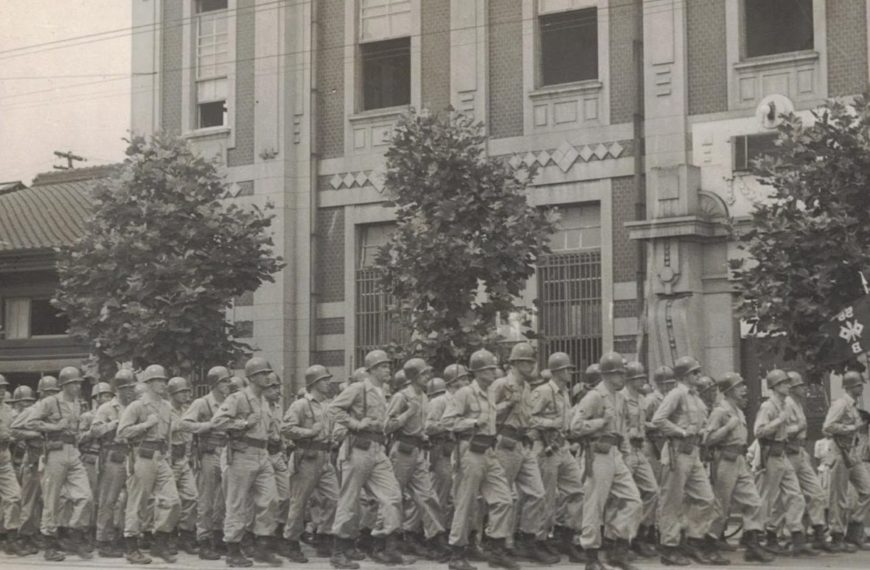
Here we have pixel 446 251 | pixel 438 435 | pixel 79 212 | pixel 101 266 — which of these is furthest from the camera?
pixel 79 212

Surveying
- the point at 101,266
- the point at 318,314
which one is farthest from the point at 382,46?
the point at 101,266

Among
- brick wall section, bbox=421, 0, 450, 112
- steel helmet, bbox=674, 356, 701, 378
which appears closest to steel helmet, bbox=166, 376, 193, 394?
steel helmet, bbox=674, 356, 701, 378

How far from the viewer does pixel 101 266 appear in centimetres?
2275

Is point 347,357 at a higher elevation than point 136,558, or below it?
higher

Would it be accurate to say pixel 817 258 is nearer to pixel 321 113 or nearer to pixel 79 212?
pixel 321 113

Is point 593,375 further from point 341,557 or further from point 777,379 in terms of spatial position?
point 341,557

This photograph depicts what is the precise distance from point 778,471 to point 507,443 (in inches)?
130

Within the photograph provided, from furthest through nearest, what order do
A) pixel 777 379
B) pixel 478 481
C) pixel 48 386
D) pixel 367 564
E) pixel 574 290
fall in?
pixel 574 290, pixel 48 386, pixel 777 379, pixel 367 564, pixel 478 481

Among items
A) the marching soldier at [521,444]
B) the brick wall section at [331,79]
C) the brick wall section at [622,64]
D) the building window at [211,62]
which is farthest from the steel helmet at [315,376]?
the building window at [211,62]

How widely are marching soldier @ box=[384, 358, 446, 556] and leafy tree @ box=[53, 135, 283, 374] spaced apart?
7520 mm

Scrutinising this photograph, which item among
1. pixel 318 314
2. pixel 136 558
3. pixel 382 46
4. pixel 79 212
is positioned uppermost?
pixel 382 46

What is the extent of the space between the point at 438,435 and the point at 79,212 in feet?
55.3

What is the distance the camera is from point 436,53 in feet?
84.0

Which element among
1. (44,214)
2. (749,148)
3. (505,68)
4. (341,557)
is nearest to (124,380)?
(341,557)
